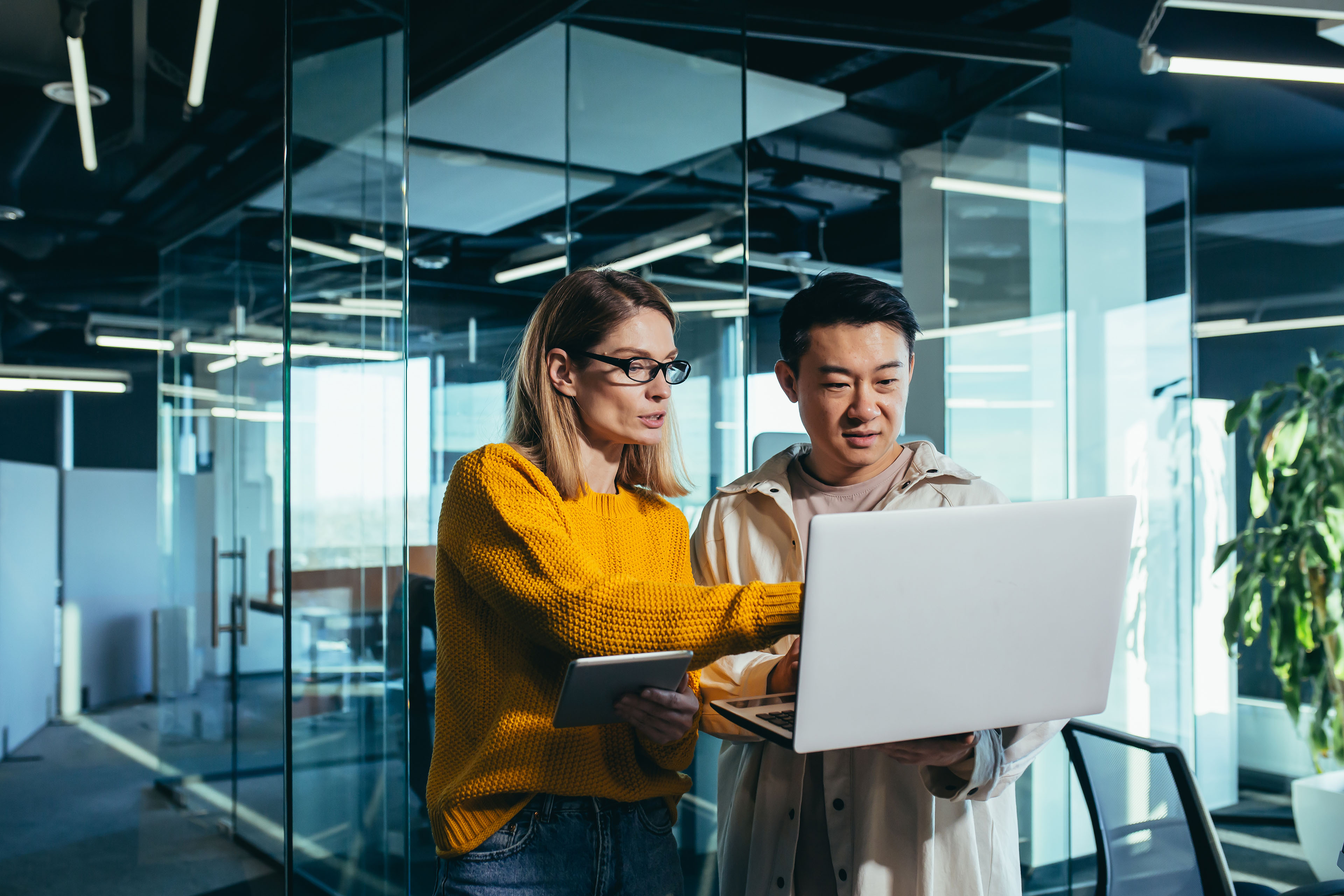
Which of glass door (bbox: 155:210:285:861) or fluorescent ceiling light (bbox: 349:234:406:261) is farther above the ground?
fluorescent ceiling light (bbox: 349:234:406:261)

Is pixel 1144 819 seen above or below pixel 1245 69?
below

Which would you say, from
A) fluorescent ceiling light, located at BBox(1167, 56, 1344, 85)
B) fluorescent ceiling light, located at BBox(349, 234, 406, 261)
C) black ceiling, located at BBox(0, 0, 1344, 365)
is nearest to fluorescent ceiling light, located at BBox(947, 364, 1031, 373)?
black ceiling, located at BBox(0, 0, 1344, 365)

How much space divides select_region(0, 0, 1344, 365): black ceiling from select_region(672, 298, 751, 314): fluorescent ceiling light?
29 cm

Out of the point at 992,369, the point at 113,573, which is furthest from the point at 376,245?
the point at 992,369

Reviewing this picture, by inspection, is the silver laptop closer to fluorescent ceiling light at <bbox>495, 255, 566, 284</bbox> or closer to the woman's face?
the woman's face

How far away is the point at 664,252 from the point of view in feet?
9.25

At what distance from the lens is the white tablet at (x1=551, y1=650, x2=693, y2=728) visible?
0.97 meters

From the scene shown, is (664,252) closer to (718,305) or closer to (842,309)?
(718,305)

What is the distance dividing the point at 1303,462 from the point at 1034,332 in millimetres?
1537

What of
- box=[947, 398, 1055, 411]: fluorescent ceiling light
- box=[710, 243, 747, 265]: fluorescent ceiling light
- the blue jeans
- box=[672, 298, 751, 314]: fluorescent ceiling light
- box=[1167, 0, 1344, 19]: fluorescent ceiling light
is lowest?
the blue jeans

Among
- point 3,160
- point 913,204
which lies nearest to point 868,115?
point 913,204

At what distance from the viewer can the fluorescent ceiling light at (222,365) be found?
263cm

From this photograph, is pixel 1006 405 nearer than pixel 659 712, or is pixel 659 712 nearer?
pixel 659 712

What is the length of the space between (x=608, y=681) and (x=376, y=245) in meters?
1.79
